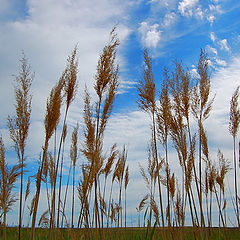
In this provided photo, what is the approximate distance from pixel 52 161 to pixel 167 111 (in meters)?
2.07

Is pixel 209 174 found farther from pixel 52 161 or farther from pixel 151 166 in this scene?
pixel 52 161

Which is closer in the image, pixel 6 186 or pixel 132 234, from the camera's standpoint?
pixel 6 186

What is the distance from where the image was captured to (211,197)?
509 centimetres

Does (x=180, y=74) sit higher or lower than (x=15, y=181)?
higher

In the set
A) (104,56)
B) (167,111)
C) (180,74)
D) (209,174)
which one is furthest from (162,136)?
(209,174)

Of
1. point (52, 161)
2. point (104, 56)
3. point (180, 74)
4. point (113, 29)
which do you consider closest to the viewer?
point (104, 56)

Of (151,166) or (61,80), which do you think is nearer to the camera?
(61,80)

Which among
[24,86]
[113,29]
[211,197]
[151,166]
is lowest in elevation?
[211,197]

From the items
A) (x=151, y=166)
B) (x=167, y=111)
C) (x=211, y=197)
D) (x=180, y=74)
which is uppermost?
(x=180, y=74)

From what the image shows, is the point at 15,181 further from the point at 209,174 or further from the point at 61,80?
the point at 209,174

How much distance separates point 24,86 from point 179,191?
3227 mm

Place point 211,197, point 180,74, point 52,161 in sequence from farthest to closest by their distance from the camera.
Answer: point 211,197, point 52,161, point 180,74

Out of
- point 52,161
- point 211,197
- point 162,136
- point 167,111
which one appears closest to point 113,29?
point 167,111

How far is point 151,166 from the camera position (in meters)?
5.37
